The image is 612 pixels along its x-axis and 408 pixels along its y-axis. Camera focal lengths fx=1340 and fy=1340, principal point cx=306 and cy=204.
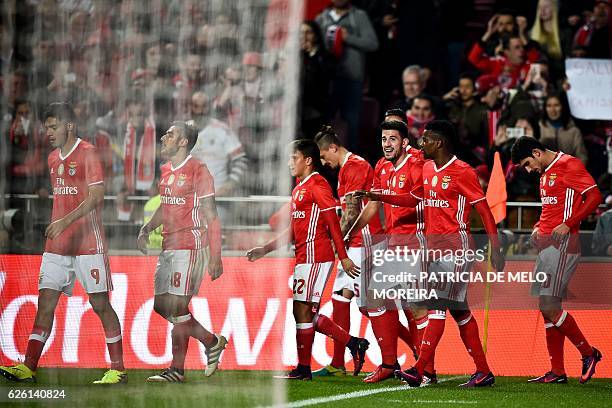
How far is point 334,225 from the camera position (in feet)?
32.2

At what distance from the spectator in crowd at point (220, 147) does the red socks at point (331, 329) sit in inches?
65.9

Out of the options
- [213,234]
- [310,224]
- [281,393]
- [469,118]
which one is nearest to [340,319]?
[310,224]

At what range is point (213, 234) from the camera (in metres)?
9.53

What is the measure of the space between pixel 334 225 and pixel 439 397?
1513 millimetres

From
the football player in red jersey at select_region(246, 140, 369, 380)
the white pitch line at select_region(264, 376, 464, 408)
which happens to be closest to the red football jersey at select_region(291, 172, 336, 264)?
the football player in red jersey at select_region(246, 140, 369, 380)

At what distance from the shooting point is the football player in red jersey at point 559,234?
10.1m

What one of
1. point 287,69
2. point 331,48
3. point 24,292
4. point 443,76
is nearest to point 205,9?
point 287,69

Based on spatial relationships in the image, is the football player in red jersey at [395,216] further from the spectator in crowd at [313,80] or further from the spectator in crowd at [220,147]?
the spectator in crowd at [313,80]

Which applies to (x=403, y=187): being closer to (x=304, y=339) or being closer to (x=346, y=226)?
(x=346, y=226)

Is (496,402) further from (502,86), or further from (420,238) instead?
(502,86)

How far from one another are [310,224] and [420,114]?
3254 millimetres

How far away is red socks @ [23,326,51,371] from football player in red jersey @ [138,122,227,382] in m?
0.81

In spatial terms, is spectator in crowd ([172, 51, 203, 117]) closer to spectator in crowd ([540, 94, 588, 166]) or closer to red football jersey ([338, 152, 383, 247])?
red football jersey ([338, 152, 383, 247])

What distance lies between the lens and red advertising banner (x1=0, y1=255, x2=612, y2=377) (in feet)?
33.8
